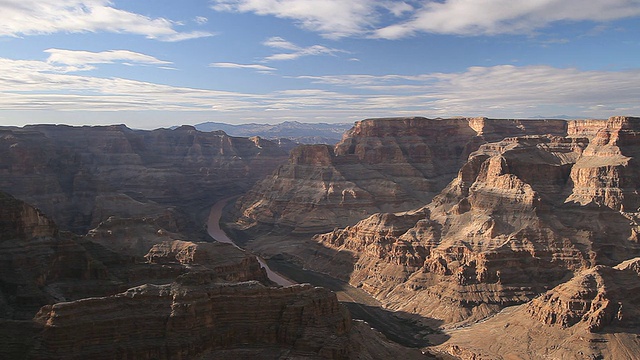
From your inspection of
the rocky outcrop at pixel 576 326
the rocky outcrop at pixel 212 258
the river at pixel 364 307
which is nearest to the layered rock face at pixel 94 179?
the river at pixel 364 307

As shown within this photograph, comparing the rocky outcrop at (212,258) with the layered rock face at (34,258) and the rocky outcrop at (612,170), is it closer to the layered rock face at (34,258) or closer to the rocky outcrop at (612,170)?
the layered rock face at (34,258)

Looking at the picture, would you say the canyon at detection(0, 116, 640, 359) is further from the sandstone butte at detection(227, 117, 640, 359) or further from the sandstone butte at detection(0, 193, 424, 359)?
the sandstone butte at detection(227, 117, 640, 359)

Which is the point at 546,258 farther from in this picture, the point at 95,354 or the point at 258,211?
the point at 258,211

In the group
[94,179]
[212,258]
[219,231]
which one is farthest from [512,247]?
[94,179]

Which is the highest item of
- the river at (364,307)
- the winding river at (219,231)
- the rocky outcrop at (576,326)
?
the rocky outcrop at (576,326)

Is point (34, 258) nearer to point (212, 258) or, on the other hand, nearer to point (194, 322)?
point (212, 258)
